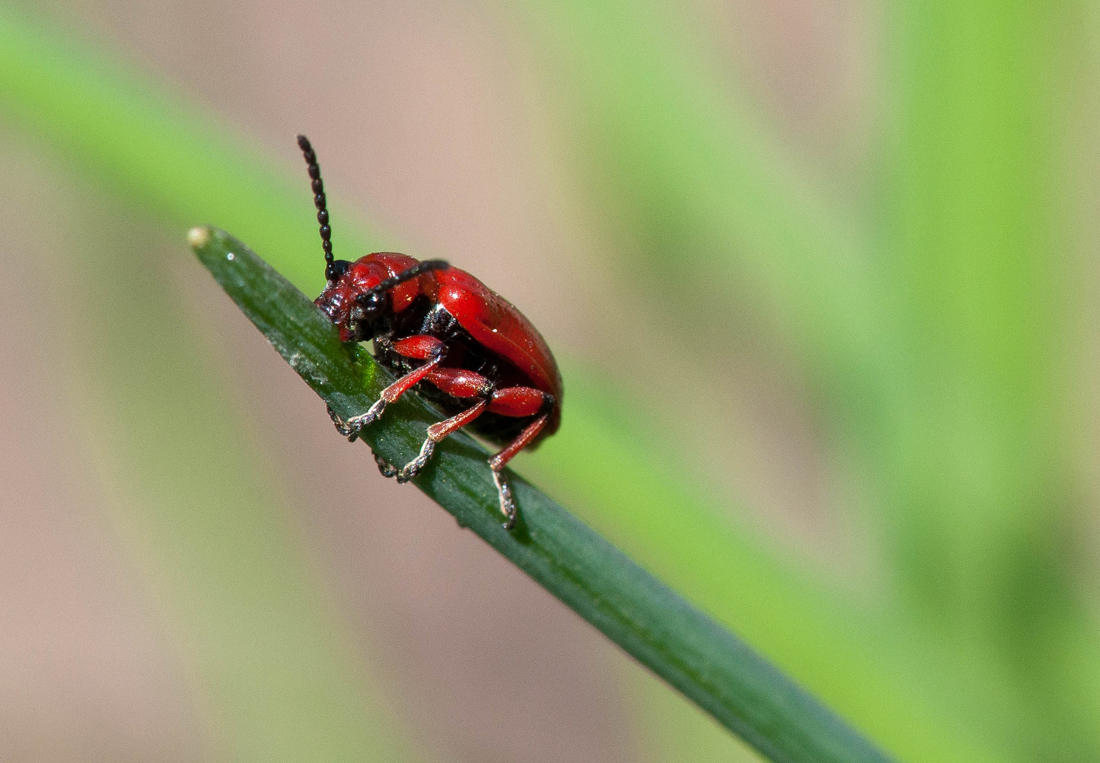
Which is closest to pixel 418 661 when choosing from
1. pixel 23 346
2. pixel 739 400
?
pixel 739 400

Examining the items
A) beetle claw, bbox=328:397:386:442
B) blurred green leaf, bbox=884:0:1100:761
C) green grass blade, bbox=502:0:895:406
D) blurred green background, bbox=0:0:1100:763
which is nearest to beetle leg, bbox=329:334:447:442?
beetle claw, bbox=328:397:386:442

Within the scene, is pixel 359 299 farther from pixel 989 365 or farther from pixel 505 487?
pixel 989 365

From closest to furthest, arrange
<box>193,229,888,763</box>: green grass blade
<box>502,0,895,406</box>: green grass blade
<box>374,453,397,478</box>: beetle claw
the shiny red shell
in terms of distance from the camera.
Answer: <box>193,229,888,763</box>: green grass blade
<box>374,453,397,478</box>: beetle claw
the shiny red shell
<box>502,0,895,406</box>: green grass blade

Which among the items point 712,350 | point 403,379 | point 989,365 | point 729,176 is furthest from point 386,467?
point 712,350

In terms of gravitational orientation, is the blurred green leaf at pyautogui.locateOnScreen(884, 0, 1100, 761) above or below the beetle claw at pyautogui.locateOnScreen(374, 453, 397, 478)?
below

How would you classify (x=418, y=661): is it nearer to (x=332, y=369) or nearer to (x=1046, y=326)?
(x=1046, y=326)

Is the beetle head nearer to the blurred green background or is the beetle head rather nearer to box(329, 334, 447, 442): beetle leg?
box(329, 334, 447, 442): beetle leg
